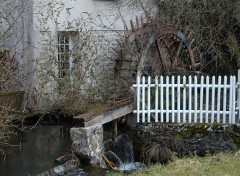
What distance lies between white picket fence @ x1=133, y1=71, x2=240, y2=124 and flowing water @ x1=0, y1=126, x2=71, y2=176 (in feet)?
6.95

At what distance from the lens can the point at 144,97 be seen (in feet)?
33.2

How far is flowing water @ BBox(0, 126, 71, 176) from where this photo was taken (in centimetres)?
809

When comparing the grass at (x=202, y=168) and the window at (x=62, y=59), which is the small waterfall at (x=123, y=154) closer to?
the grass at (x=202, y=168)

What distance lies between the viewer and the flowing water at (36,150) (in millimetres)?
8094

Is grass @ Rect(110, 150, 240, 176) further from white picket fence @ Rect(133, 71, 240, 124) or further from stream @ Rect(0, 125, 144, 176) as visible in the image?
white picket fence @ Rect(133, 71, 240, 124)

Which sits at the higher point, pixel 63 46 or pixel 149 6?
pixel 149 6

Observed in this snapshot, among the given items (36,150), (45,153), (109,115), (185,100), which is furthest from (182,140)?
(36,150)

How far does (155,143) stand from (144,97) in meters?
1.17

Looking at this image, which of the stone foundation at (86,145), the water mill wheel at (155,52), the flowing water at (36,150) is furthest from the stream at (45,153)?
the water mill wheel at (155,52)

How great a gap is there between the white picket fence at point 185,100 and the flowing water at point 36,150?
83.3 inches

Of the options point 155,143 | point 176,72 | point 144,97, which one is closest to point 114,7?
point 176,72

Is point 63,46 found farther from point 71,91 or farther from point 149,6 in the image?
point 149,6

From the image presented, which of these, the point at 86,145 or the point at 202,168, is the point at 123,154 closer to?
the point at 86,145

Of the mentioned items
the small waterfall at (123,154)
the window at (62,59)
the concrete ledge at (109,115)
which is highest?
the window at (62,59)
